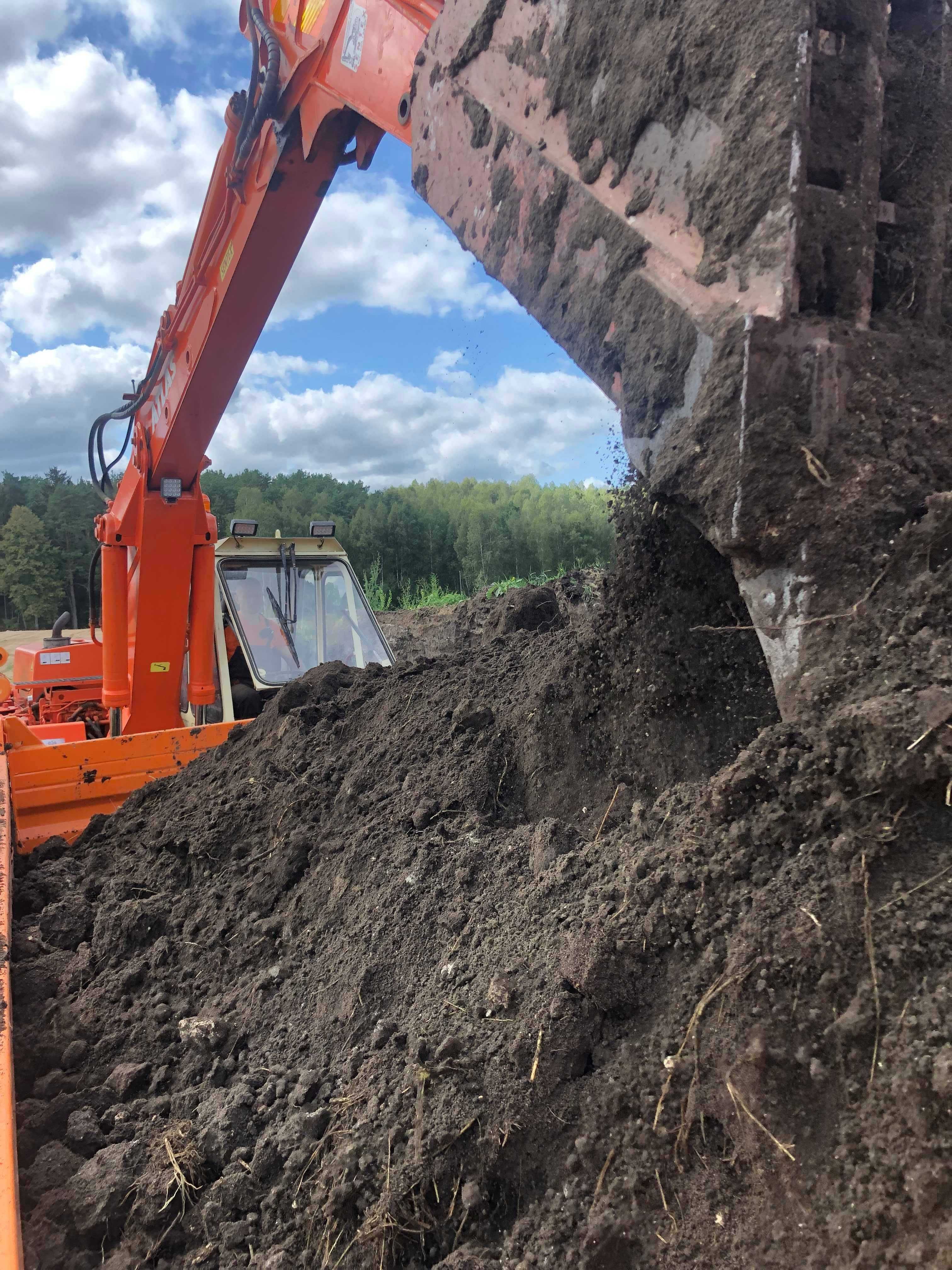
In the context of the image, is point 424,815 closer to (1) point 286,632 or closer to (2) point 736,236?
(2) point 736,236

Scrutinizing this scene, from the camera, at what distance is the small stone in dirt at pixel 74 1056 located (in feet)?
7.08

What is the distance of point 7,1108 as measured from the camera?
5.52 feet

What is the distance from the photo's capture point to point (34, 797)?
369 cm

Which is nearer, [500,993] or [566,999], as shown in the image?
[566,999]

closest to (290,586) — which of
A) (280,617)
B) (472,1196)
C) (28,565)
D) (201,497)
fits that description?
(280,617)

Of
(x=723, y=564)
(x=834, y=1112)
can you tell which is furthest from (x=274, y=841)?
(x=834, y=1112)

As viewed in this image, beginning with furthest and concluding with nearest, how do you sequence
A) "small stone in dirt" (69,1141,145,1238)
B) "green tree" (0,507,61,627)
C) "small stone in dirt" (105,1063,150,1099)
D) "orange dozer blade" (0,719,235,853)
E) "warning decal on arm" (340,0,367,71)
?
1. "green tree" (0,507,61,627)
2. "orange dozer blade" (0,719,235,853)
3. "warning decal on arm" (340,0,367,71)
4. "small stone in dirt" (105,1063,150,1099)
5. "small stone in dirt" (69,1141,145,1238)

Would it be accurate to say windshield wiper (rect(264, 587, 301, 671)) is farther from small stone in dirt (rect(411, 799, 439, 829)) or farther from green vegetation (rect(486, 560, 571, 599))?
green vegetation (rect(486, 560, 571, 599))

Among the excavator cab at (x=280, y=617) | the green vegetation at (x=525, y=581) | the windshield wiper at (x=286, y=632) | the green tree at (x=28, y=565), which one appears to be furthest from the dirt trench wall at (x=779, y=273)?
the green tree at (x=28, y=565)

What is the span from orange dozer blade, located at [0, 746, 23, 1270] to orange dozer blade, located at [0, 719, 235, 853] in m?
0.73

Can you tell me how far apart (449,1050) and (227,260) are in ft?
13.2

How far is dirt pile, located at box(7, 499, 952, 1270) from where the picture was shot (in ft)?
3.80

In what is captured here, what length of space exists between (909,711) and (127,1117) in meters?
1.97

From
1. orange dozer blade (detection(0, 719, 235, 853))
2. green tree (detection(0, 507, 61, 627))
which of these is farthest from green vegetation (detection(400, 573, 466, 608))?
orange dozer blade (detection(0, 719, 235, 853))
